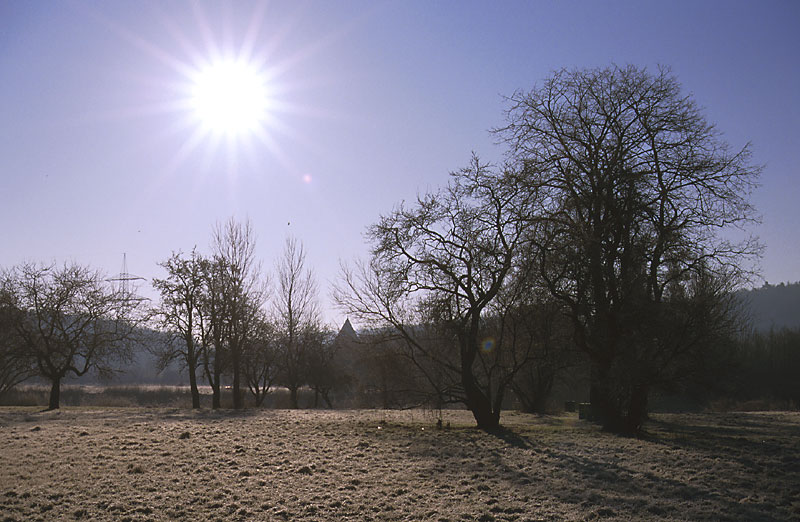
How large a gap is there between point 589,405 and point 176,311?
2042cm

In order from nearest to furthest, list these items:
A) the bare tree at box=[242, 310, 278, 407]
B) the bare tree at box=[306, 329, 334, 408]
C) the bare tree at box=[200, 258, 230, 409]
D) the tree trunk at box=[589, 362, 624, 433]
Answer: the tree trunk at box=[589, 362, 624, 433] < the bare tree at box=[200, 258, 230, 409] < the bare tree at box=[242, 310, 278, 407] < the bare tree at box=[306, 329, 334, 408]

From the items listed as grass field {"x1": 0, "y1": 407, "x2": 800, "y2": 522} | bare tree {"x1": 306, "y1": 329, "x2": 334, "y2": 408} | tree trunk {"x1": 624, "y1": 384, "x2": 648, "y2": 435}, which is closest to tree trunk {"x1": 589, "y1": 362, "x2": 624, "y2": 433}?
tree trunk {"x1": 624, "y1": 384, "x2": 648, "y2": 435}

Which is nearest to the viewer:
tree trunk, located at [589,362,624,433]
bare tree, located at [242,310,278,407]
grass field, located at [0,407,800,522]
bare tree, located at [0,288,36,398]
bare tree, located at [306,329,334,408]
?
grass field, located at [0,407,800,522]

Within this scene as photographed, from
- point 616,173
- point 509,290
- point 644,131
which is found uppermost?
point 644,131

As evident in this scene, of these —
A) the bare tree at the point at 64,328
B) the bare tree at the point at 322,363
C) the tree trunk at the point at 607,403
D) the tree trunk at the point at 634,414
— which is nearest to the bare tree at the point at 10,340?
the bare tree at the point at 64,328

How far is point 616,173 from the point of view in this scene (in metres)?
13.8

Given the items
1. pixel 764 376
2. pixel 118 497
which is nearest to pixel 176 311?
pixel 118 497

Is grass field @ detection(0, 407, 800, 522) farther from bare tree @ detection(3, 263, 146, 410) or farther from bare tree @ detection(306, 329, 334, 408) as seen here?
bare tree @ detection(306, 329, 334, 408)

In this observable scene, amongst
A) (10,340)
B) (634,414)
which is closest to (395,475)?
(634,414)

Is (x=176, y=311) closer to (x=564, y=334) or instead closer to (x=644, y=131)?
(x=564, y=334)

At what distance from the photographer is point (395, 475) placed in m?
9.38

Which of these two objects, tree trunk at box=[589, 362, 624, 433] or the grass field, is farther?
tree trunk at box=[589, 362, 624, 433]

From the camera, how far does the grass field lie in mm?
7203

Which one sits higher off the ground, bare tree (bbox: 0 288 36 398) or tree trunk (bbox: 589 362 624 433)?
bare tree (bbox: 0 288 36 398)
